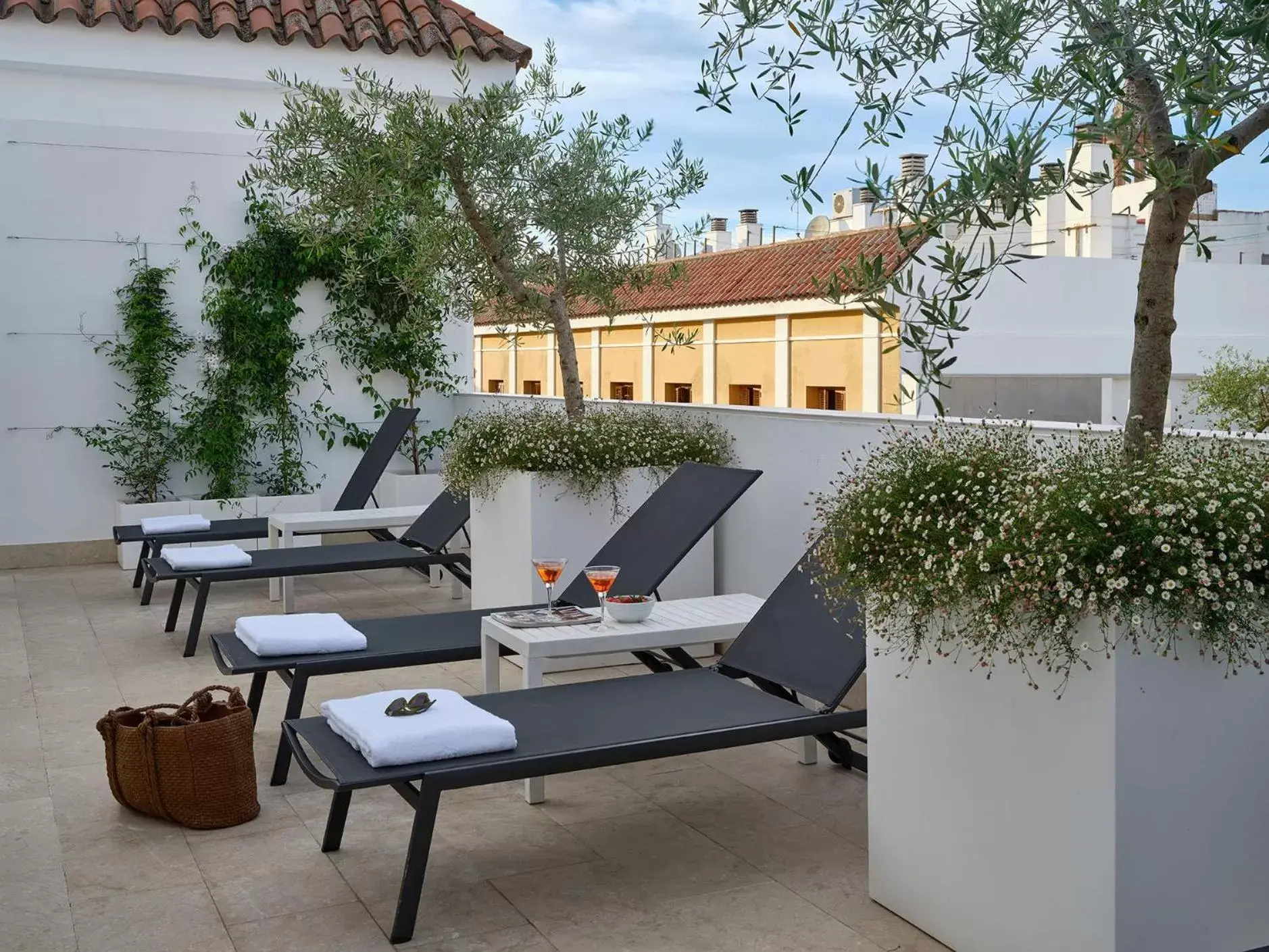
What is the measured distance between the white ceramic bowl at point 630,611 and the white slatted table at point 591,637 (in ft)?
0.07

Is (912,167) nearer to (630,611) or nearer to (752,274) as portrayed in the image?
(630,611)

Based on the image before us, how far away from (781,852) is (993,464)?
1.40 m

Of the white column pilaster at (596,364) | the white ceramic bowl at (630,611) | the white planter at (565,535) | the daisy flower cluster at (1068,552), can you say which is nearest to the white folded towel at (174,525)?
the white planter at (565,535)

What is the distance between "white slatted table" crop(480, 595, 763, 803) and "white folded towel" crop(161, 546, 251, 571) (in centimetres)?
245

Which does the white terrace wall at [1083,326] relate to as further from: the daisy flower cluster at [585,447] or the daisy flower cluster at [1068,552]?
the daisy flower cluster at [1068,552]

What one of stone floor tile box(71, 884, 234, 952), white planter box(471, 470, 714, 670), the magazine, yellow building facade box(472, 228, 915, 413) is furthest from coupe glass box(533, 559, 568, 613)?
yellow building facade box(472, 228, 915, 413)

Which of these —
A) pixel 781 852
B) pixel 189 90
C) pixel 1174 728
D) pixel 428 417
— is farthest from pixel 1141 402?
pixel 189 90

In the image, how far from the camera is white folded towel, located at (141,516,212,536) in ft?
26.0

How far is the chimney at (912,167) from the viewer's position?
8.68 ft

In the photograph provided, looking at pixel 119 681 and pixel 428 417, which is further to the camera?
pixel 428 417

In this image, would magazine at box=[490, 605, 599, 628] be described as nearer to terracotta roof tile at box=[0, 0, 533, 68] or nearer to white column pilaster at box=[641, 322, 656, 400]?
terracotta roof tile at box=[0, 0, 533, 68]

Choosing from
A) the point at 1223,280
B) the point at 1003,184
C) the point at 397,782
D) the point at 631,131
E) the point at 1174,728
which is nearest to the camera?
the point at 1003,184

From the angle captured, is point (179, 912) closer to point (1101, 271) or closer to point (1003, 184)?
point (1003, 184)

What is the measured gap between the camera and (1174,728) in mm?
2629
